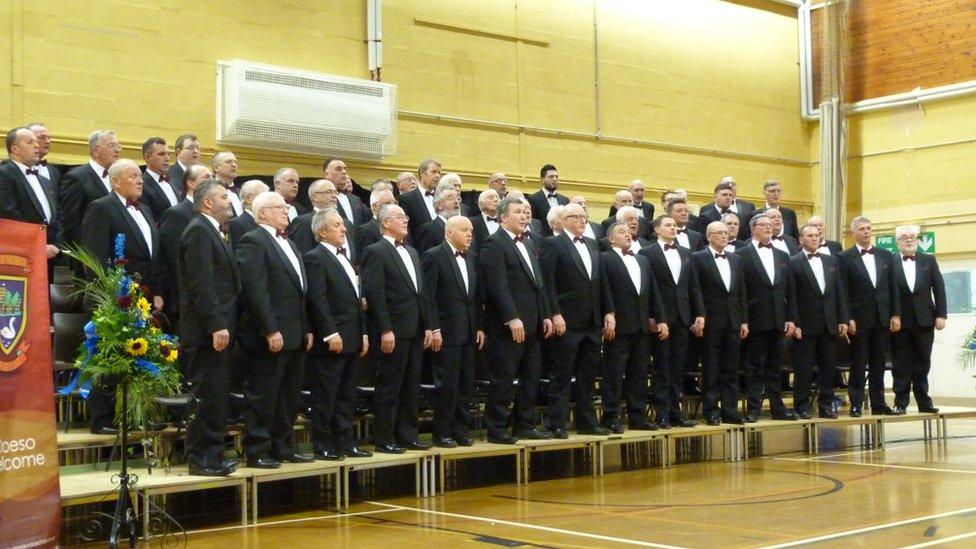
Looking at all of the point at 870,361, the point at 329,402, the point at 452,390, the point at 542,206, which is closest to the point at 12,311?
the point at 329,402

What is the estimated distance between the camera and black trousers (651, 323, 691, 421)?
8750 millimetres

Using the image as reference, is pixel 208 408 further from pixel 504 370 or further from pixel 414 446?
pixel 504 370

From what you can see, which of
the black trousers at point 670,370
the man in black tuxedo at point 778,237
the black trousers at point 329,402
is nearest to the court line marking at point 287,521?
the black trousers at point 329,402

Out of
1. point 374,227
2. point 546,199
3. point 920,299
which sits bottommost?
point 920,299

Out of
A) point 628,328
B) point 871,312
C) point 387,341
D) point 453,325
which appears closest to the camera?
point 387,341

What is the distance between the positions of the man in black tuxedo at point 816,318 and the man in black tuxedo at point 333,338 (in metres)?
4.22

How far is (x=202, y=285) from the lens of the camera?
5.95 m

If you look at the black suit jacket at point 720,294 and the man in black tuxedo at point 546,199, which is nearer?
the black suit jacket at point 720,294

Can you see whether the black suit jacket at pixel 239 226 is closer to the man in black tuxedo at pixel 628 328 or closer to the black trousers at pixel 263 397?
the black trousers at pixel 263 397

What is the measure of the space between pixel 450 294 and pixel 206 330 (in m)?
2.04

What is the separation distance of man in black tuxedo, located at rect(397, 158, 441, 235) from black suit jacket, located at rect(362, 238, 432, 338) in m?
1.68

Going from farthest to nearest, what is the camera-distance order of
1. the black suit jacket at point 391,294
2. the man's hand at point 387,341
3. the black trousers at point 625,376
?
the black trousers at point 625,376 < the black suit jacket at point 391,294 < the man's hand at point 387,341

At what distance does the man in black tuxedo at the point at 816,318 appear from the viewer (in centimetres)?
959

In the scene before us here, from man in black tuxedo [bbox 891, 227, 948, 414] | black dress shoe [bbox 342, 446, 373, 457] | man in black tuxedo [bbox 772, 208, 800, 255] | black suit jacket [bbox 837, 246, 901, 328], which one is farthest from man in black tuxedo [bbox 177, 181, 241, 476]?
man in black tuxedo [bbox 891, 227, 948, 414]
